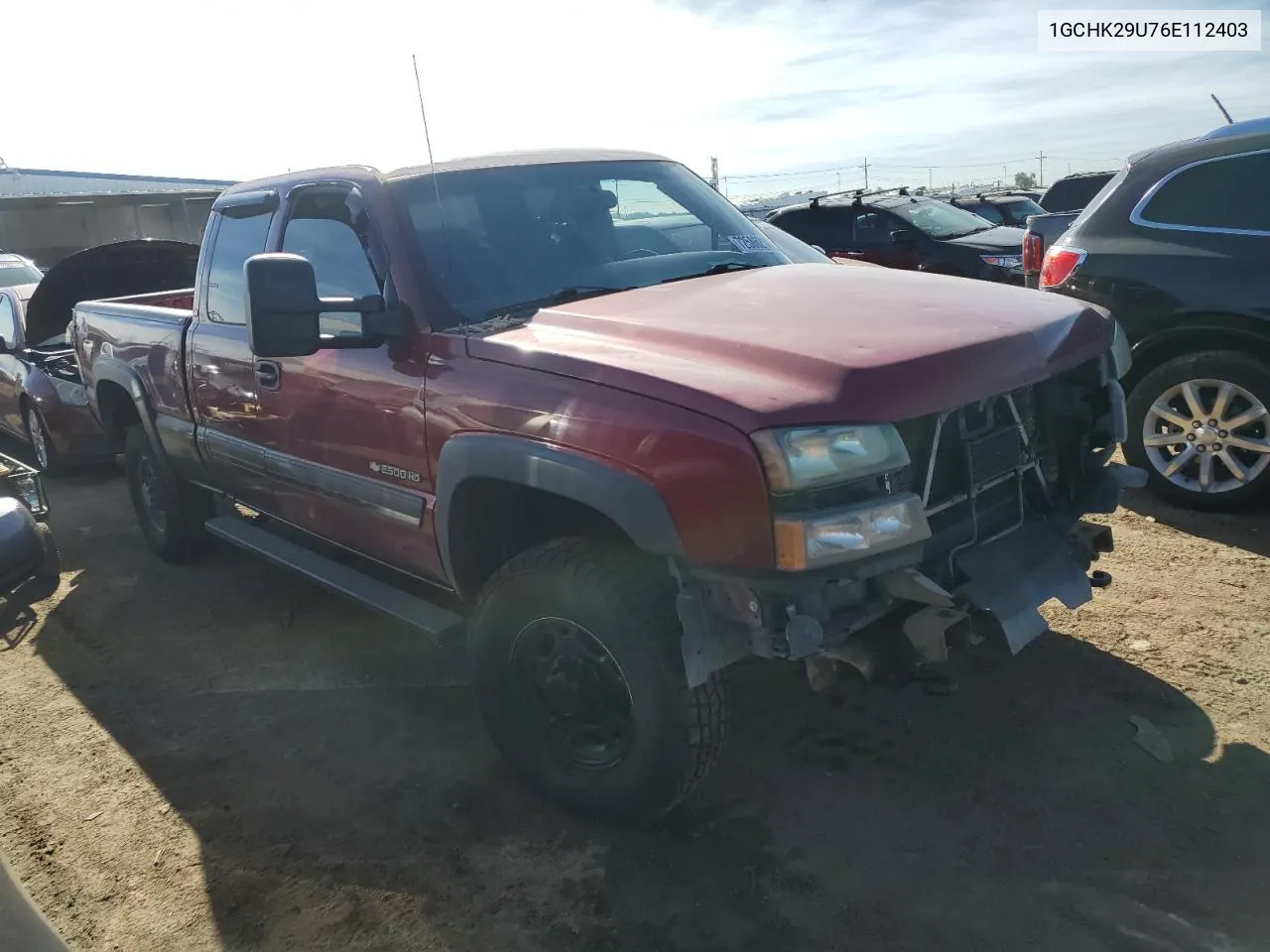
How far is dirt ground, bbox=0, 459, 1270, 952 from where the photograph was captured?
263 cm

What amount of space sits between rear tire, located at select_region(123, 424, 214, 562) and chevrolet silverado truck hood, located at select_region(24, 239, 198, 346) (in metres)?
2.35

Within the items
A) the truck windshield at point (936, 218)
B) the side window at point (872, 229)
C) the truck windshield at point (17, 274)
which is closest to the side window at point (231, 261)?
the side window at point (872, 229)

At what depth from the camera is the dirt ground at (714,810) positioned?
8.64 ft

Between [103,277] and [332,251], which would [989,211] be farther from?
[332,251]

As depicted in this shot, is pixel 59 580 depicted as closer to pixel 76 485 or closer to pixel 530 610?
pixel 76 485

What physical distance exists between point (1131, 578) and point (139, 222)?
23302 millimetres

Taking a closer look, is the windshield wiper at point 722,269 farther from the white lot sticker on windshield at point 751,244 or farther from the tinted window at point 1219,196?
the tinted window at point 1219,196

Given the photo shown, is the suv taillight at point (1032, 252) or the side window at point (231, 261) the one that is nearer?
the side window at point (231, 261)

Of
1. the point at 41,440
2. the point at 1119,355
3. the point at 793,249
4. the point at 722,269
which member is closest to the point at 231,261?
the point at 722,269

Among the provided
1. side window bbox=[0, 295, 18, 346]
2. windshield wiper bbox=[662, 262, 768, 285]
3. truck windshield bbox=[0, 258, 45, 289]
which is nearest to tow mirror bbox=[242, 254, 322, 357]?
windshield wiper bbox=[662, 262, 768, 285]

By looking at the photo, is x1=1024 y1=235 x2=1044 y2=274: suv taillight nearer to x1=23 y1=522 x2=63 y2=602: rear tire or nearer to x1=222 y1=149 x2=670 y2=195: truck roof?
x1=222 y1=149 x2=670 y2=195: truck roof

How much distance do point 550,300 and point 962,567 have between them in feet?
5.11

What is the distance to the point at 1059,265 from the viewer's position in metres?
5.52

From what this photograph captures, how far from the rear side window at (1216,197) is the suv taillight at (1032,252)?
3.91 feet
